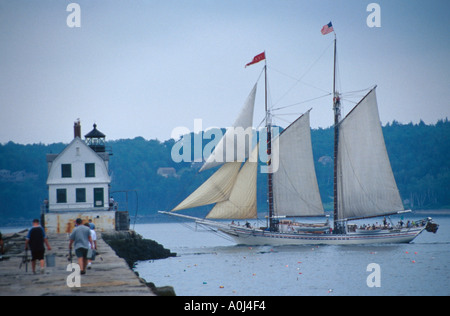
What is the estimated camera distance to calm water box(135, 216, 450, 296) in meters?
38.1

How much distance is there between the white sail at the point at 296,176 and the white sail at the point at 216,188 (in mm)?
6076

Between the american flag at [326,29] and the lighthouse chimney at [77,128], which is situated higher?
the american flag at [326,29]

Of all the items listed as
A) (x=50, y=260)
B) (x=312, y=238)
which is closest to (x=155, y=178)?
(x=312, y=238)

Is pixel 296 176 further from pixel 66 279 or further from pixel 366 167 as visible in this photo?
pixel 66 279

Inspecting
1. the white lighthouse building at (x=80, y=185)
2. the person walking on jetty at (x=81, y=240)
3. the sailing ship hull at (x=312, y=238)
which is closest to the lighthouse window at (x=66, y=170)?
the white lighthouse building at (x=80, y=185)

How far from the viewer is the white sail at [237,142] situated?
61625 millimetres

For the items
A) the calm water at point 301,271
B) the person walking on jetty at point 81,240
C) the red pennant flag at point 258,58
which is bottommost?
the calm water at point 301,271

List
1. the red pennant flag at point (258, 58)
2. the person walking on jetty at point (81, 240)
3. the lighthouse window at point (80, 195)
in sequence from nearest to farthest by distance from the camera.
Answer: the person walking on jetty at point (81, 240) < the lighthouse window at point (80, 195) < the red pennant flag at point (258, 58)

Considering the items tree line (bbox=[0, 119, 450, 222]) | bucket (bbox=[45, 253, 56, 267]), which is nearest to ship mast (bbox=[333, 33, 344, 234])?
bucket (bbox=[45, 253, 56, 267])

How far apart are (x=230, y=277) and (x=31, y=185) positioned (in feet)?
398

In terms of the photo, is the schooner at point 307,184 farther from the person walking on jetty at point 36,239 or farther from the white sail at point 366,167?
the person walking on jetty at point 36,239

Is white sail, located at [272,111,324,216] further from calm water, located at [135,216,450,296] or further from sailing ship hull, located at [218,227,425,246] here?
calm water, located at [135,216,450,296]
